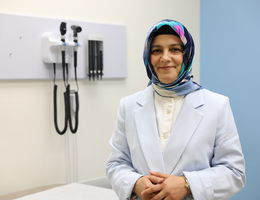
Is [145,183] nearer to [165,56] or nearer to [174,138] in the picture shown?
[174,138]

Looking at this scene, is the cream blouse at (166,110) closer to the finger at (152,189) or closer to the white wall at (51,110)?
the finger at (152,189)

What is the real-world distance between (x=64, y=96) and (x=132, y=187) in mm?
798

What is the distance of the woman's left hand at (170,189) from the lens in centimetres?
111

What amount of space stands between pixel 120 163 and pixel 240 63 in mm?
1369

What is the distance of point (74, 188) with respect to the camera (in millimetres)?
1682

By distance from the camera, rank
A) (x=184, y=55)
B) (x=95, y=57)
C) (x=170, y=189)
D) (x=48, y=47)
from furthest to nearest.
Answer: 1. (x=95, y=57)
2. (x=48, y=47)
3. (x=184, y=55)
4. (x=170, y=189)

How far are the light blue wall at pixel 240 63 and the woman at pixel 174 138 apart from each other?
1.18m

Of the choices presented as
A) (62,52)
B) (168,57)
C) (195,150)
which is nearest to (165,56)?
(168,57)

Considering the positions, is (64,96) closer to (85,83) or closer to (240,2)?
(85,83)

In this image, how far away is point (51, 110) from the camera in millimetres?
1834

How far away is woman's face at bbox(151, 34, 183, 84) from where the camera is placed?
1.20 m

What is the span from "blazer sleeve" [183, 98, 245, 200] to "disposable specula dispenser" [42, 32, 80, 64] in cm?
88

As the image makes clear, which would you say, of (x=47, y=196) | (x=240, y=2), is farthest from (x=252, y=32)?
(x=47, y=196)

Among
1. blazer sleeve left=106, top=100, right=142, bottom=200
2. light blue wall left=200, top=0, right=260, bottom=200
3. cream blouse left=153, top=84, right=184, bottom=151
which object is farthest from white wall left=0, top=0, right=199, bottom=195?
cream blouse left=153, top=84, right=184, bottom=151
